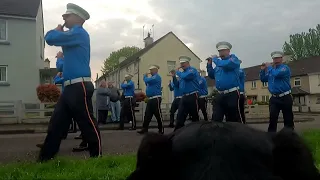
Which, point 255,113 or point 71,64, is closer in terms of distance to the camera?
point 71,64

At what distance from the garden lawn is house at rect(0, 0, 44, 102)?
20.0m

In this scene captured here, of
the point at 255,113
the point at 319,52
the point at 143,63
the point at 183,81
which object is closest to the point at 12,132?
the point at 183,81

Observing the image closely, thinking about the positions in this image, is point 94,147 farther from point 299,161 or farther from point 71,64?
point 299,161

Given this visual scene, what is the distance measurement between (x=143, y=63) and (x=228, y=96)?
36.0 meters

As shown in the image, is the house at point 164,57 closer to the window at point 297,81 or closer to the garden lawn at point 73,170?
the window at point 297,81

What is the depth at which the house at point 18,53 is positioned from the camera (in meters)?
23.4

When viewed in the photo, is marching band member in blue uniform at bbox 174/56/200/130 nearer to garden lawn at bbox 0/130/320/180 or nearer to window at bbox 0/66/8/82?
garden lawn at bbox 0/130/320/180

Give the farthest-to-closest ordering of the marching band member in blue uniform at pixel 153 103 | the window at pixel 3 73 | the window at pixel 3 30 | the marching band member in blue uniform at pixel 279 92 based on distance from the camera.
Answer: the window at pixel 3 73 < the window at pixel 3 30 < the marching band member in blue uniform at pixel 153 103 < the marching band member in blue uniform at pixel 279 92

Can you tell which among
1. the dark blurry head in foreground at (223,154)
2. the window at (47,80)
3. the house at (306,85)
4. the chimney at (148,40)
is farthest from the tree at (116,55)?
the dark blurry head in foreground at (223,154)

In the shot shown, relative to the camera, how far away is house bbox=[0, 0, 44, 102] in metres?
23.4

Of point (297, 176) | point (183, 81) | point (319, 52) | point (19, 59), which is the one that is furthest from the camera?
point (319, 52)

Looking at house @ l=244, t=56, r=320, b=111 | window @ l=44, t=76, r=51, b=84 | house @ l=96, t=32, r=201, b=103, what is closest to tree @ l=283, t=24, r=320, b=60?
house @ l=244, t=56, r=320, b=111

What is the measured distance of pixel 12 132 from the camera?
13.3 m

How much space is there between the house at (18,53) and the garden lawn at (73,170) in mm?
19963
